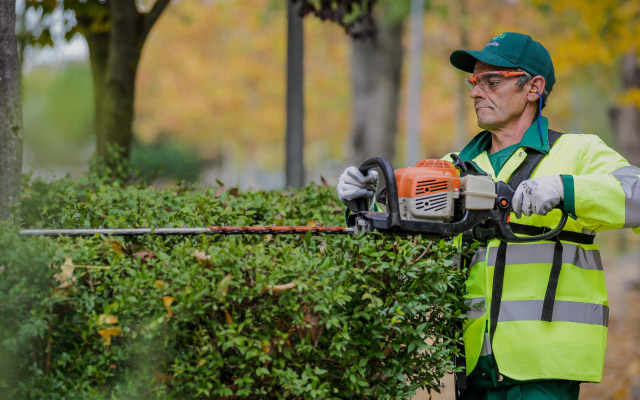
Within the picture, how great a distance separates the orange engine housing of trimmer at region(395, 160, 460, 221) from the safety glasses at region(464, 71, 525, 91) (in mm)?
674

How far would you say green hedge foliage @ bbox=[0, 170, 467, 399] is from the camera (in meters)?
2.12

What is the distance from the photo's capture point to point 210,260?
223 centimetres

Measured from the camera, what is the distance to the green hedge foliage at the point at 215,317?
2119 millimetres

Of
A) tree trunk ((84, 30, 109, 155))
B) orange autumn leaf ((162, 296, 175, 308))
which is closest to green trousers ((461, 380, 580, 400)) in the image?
orange autumn leaf ((162, 296, 175, 308))

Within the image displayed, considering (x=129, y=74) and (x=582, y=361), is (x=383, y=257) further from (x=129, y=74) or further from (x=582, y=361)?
(x=129, y=74)

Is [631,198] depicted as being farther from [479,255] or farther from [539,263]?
[479,255]

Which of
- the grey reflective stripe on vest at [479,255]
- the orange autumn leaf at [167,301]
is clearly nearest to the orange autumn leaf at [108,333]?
the orange autumn leaf at [167,301]

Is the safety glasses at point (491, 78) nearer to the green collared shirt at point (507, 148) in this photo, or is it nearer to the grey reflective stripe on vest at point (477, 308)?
the green collared shirt at point (507, 148)

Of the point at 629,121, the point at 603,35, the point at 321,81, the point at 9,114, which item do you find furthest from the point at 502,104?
the point at 321,81

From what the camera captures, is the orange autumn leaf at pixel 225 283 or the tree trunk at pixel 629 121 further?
the tree trunk at pixel 629 121

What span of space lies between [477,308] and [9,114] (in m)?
2.05

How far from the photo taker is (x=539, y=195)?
8.49 feet

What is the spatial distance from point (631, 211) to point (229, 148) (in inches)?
1391

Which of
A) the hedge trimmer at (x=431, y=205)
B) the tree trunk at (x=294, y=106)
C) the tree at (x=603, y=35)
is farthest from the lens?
the tree at (x=603, y=35)
